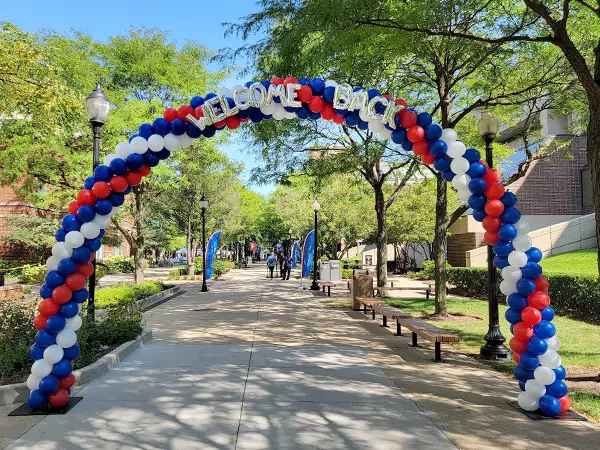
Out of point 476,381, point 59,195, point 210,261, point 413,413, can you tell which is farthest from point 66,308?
point 210,261

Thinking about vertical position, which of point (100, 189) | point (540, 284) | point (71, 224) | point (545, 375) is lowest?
point (545, 375)

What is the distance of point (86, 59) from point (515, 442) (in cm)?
1784

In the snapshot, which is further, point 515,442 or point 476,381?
point 476,381

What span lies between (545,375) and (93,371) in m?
6.03

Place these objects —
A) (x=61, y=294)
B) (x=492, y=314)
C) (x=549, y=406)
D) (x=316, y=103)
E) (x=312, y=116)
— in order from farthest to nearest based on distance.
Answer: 1. (x=492, y=314)
2. (x=312, y=116)
3. (x=316, y=103)
4. (x=61, y=294)
5. (x=549, y=406)

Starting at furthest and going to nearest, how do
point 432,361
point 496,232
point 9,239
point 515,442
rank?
1. point 9,239
2. point 432,361
3. point 496,232
4. point 515,442

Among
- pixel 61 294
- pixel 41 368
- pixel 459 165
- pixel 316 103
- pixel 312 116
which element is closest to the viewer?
pixel 41 368

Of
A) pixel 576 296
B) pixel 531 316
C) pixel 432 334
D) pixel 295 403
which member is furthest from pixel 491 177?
pixel 576 296

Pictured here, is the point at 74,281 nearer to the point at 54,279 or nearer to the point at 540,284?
the point at 54,279

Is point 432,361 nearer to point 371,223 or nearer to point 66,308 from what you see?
point 66,308

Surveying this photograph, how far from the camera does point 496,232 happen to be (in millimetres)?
5746

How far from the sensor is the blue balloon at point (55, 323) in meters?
5.44

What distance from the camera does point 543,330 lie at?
5395 mm

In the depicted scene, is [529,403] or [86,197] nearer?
[529,403]
